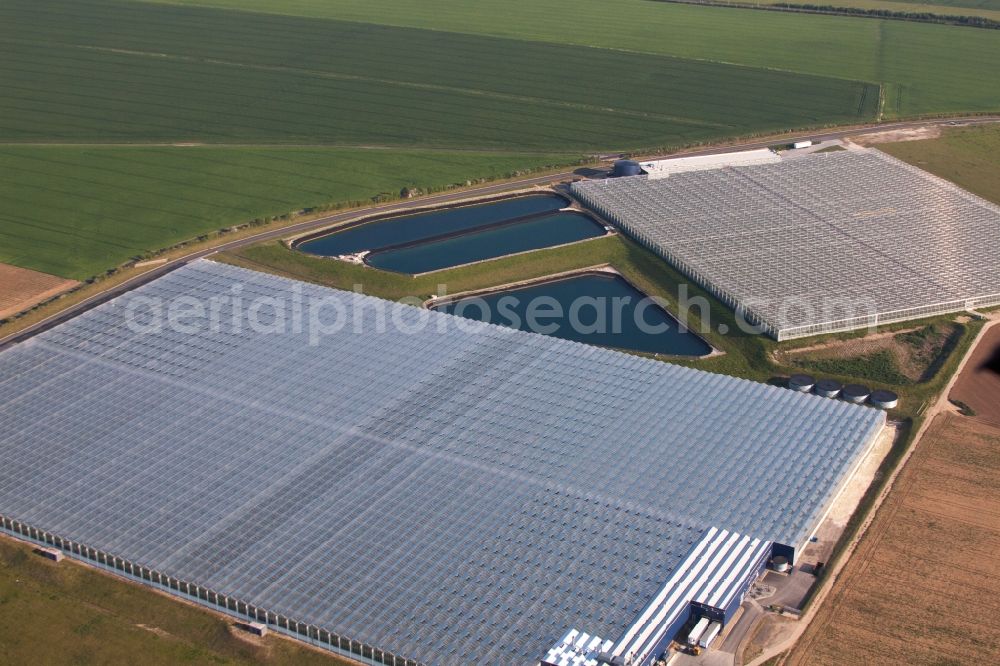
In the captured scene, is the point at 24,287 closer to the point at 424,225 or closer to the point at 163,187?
the point at 163,187

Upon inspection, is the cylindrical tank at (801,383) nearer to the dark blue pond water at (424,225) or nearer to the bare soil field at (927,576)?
the bare soil field at (927,576)

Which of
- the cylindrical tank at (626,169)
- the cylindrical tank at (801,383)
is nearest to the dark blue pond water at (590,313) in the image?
the cylindrical tank at (801,383)

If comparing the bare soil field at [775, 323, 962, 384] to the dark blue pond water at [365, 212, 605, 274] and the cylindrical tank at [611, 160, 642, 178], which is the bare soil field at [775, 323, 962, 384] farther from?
the cylindrical tank at [611, 160, 642, 178]

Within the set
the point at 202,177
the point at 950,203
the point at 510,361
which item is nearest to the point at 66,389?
the point at 510,361

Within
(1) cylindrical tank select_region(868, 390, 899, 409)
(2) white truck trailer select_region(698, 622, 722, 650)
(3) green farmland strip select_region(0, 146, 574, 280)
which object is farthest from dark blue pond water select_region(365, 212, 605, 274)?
(2) white truck trailer select_region(698, 622, 722, 650)

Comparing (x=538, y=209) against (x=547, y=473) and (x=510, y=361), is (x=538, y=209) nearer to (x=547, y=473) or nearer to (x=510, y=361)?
(x=510, y=361)

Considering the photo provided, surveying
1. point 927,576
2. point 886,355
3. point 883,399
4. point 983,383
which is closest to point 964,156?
point 886,355
